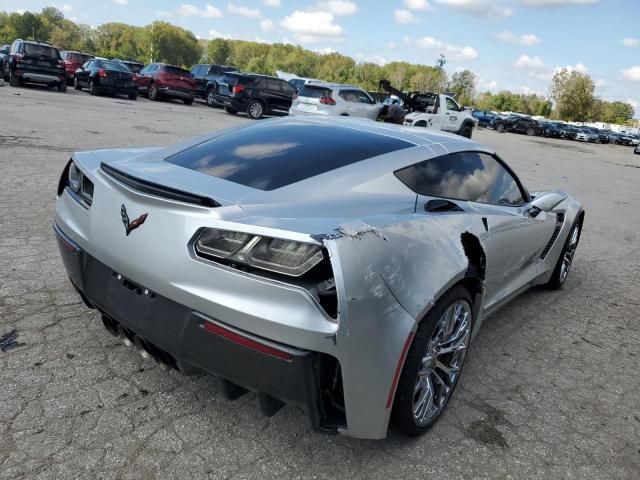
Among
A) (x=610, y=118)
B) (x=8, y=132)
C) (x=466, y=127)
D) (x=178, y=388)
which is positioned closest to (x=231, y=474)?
(x=178, y=388)

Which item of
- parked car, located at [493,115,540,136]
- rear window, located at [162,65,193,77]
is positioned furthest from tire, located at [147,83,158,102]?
parked car, located at [493,115,540,136]

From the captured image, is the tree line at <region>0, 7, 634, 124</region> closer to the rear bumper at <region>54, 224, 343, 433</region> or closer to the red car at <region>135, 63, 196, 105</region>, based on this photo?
the red car at <region>135, 63, 196, 105</region>

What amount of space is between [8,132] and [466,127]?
17105 millimetres

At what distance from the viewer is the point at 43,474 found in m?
2.04

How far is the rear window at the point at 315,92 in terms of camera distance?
1802cm

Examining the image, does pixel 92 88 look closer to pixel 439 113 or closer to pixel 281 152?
pixel 439 113

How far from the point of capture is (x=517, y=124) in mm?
43438

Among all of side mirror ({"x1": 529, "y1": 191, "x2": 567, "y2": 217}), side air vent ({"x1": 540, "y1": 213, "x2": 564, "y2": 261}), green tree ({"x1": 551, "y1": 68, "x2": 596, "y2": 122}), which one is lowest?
side air vent ({"x1": 540, "y1": 213, "x2": 564, "y2": 261})

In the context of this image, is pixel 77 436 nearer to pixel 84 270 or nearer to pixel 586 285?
pixel 84 270

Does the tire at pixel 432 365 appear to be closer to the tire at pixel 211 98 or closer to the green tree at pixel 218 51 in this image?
the tire at pixel 211 98

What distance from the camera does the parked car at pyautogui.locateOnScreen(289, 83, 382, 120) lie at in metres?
18.0

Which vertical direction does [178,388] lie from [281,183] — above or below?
below

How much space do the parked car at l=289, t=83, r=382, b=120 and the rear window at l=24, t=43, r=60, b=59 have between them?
32.1 ft

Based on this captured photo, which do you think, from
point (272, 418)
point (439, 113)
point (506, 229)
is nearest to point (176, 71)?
point (439, 113)
